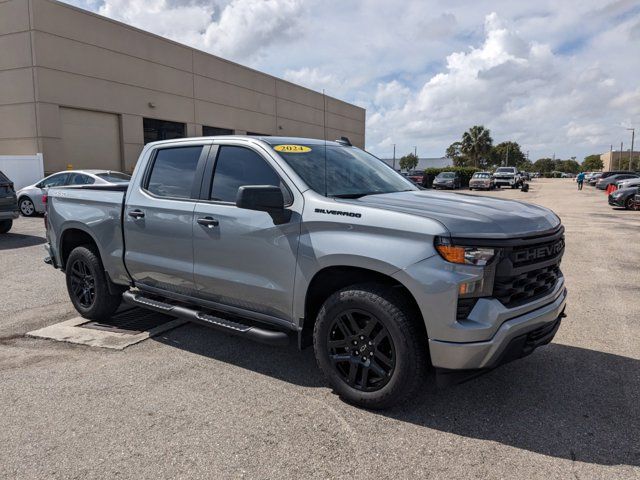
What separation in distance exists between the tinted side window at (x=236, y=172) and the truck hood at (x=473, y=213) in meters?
0.83

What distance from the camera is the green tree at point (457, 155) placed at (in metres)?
95.4

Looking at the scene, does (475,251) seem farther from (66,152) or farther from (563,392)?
(66,152)

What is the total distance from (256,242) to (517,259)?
188 cm

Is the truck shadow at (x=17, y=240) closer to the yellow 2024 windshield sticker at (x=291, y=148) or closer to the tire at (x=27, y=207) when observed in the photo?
the tire at (x=27, y=207)

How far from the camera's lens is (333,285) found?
383cm

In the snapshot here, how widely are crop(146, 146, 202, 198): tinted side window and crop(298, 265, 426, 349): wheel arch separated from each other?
1545 millimetres

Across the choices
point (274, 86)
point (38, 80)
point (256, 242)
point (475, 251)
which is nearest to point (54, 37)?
point (38, 80)

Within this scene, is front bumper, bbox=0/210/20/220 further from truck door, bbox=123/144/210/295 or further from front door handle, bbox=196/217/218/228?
front door handle, bbox=196/217/218/228

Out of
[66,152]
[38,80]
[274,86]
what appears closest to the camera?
[38,80]

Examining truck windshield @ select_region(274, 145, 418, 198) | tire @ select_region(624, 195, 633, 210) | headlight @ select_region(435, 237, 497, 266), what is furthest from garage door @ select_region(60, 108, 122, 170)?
headlight @ select_region(435, 237, 497, 266)

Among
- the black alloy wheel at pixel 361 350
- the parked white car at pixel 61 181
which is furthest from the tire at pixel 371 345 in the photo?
the parked white car at pixel 61 181

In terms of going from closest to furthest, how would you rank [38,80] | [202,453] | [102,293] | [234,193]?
→ [202,453] → [234,193] → [102,293] → [38,80]

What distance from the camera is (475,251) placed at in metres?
3.13

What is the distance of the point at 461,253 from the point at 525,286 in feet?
2.11
